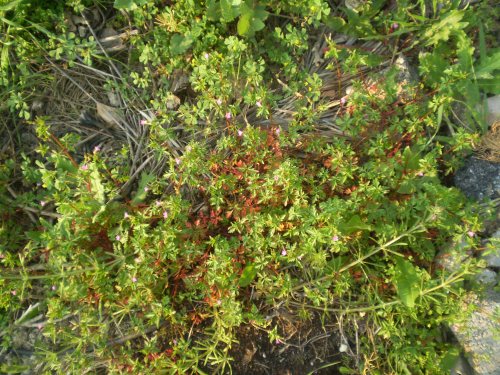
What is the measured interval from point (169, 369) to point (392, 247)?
1709 mm

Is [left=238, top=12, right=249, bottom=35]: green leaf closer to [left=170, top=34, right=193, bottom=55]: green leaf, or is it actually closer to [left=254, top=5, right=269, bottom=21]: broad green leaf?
[left=254, top=5, right=269, bottom=21]: broad green leaf

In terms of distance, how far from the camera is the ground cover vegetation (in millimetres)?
2932

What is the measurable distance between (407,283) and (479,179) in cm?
107

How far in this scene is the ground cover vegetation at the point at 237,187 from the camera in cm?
293

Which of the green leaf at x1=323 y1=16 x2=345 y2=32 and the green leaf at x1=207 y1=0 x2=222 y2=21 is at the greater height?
the green leaf at x1=207 y1=0 x2=222 y2=21

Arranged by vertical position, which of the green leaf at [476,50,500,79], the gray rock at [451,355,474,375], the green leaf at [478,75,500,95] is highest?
the green leaf at [476,50,500,79]

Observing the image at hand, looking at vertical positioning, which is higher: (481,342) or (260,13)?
(260,13)

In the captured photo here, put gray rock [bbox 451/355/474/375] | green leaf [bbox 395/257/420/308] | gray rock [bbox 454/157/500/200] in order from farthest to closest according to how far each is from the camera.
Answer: gray rock [bbox 454/157/500/200], gray rock [bbox 451/355/474/375], green leaf [bbox 395/257/420/308]

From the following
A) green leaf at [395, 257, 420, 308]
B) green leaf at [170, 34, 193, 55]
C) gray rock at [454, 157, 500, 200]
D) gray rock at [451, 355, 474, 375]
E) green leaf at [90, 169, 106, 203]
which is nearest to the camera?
green leaf at [395, 257, 420, 308]

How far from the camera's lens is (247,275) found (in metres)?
3.05

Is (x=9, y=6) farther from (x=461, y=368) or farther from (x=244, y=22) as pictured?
(x=461, y=368)

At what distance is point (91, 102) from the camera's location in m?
3.71

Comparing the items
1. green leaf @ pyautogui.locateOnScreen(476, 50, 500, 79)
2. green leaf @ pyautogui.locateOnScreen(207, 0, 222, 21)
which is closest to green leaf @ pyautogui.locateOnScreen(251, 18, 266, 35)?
green leaf @ pyautogui.locateOnScreen(207, 0, 222, 21)

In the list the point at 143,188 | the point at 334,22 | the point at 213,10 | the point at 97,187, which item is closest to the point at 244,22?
the point at 213,10
